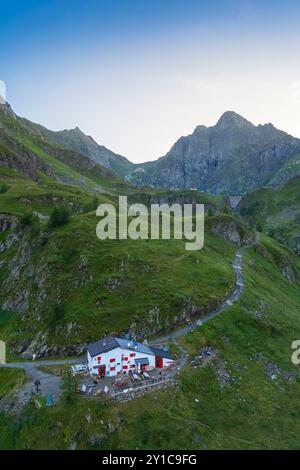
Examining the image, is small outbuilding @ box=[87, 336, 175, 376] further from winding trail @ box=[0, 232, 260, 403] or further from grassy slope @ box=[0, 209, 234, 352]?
grassy slope @ box=[0, 209, 234, 352]

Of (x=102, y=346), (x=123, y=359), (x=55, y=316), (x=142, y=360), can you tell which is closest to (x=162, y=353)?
(x=142, y=360)

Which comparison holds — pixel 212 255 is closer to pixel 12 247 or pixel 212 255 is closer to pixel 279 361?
pixel 279 361

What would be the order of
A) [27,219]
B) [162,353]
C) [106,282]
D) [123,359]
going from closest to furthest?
[123,359] → [162,353] → [106,282] → [27,219]

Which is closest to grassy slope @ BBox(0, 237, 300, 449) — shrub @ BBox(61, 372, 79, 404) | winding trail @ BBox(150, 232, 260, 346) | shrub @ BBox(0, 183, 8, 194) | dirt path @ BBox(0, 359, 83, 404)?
shrub @ BBox(61, 372, 79, 404)

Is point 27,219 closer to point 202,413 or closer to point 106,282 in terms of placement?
point 106,282

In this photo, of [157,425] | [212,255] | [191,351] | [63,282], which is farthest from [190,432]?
[212,255]

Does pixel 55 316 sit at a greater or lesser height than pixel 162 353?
greater
